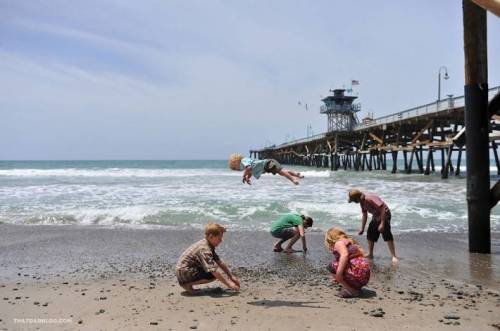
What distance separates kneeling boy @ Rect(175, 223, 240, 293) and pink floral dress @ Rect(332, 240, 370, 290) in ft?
3.73

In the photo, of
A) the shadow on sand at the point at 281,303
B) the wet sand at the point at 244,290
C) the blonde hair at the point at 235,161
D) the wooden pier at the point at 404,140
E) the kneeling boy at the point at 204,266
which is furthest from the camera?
the wooden pier at the point at 404,140

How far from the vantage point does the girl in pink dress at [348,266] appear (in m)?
4.75

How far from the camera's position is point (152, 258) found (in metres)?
6.90

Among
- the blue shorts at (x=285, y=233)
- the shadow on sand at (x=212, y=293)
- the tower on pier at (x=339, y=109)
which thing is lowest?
the shadow on sand at (x=212, y=293)

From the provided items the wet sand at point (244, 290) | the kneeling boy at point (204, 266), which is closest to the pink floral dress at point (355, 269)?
the wet sand at point (244, 290)

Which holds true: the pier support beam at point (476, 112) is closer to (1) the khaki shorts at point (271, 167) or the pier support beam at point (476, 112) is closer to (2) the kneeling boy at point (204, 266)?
(1) the khaki shorts at point (271, 167)

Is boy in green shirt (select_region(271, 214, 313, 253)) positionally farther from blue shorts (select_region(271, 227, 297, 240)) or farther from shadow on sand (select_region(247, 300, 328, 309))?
shadow on sand (select_region(247, 300, 328, 309))

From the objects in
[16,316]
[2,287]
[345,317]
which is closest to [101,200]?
[2,287]

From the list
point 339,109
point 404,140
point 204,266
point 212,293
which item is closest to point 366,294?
point 212,293

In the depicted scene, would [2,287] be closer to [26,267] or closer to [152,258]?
[26,267]

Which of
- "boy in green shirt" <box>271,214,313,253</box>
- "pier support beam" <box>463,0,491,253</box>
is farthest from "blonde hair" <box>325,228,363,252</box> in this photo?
"pier support beam" <box>463,0,491,253</box>

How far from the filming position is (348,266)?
15.9 feet

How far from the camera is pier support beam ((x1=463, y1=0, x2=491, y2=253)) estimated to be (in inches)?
252

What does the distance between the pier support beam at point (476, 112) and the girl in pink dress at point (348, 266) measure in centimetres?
272
